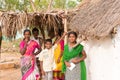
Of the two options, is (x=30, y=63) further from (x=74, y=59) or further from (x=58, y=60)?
(x=74, y=59)

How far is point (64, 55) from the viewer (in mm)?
7871

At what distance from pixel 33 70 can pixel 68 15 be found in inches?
67.1

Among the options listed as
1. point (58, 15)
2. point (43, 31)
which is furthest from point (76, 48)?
point (43, 31)

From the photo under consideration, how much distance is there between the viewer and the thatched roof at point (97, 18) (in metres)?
7.07

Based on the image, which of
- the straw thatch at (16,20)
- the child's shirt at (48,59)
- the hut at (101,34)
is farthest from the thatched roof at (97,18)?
the child's shirt at (48,59)

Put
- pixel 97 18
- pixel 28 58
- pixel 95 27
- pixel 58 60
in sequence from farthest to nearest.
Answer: pixel 28 58 < pixel 58 60 < pixel 97 18 < pixel 95 27

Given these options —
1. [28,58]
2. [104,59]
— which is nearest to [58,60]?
[28,58]

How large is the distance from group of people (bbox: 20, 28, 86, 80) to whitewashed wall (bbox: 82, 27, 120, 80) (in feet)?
1.31

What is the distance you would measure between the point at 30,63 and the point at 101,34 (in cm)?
254

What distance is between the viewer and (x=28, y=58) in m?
8.81

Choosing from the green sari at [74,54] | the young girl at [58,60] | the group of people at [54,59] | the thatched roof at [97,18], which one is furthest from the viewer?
the young girl at [58,60]

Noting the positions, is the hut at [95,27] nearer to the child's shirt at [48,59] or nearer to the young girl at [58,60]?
the young girl at [58,60]

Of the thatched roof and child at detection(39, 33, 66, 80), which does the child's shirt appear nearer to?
child at detection(39, 33, 66, 80)

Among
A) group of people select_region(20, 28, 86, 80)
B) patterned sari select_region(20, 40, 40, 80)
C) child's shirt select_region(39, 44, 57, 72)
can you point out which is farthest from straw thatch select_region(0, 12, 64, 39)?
child's shirt select_region(39, 44, 57, 72)
